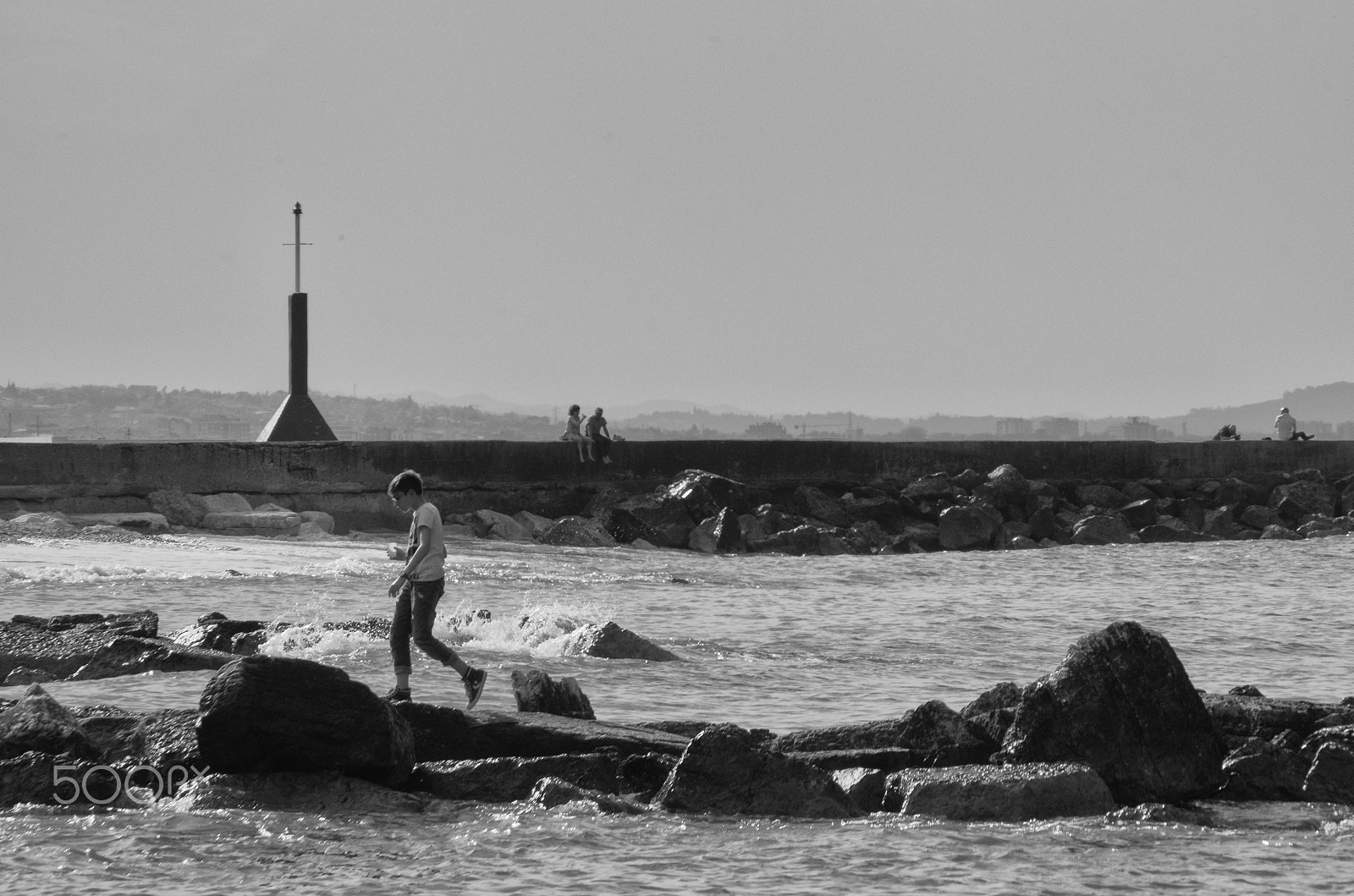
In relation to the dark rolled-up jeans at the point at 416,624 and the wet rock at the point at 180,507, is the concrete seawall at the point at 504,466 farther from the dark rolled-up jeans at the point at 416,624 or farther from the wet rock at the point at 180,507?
the dark rolled-up jeans at the point at 416,624

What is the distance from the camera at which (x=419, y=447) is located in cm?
2111

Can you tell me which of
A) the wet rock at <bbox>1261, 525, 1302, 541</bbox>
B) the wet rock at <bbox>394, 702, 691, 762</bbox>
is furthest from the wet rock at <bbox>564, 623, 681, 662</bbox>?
the wet rock at <bbox>1261, 525, 1302, 541</bbox>

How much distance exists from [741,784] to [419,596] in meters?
2.26

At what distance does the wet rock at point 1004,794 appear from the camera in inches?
256

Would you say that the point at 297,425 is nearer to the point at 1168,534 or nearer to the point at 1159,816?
the point at 1168,534

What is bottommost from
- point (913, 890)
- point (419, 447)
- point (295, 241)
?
point (913, 890)

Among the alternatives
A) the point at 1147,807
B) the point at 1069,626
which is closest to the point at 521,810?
the point at 1147,807

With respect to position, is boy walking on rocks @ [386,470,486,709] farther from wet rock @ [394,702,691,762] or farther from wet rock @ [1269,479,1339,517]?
wet rock @ [1269,479,1339,517]

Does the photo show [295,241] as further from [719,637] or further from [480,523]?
[719,637]

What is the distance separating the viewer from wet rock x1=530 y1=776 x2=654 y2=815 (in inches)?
257

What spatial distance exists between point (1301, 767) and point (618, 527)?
1365cm

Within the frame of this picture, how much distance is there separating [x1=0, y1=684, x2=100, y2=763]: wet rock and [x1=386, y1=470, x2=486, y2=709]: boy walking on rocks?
1726 millimetres

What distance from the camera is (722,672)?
10.2 m

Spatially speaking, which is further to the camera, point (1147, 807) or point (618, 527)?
point (618, 527)
